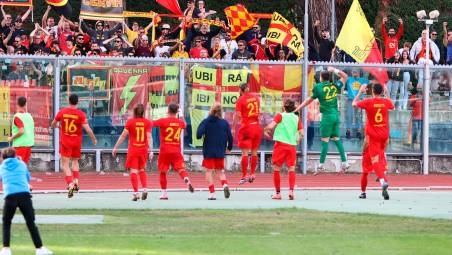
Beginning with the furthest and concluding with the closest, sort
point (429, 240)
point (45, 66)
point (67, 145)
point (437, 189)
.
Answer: point (45, 66) → point (437, 189) → point (67, 145) → point (429, 240)

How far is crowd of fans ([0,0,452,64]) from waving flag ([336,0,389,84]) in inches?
37.2

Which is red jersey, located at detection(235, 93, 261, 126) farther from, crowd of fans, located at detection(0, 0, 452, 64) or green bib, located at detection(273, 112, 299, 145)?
Answer: crowd of fans, located at detection(0, 0, 452, 64)

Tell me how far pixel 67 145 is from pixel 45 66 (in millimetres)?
6584

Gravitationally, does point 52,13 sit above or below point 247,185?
above

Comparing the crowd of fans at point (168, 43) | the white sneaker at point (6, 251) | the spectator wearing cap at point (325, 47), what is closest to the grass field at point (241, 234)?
the white sneaker at point (6, 251)

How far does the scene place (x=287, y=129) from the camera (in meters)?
23.2

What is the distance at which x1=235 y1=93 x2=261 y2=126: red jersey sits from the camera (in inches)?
1044

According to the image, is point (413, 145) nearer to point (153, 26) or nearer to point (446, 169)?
point (446, 169)

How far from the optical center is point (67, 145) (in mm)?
23797

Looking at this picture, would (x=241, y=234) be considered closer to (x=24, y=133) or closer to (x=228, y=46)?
(x=24, y=133)

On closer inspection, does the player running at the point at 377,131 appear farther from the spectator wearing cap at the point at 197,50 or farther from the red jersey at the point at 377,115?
the spectator wearing cap at the point at 197,50

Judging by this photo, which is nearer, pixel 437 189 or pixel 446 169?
pixel 437 189

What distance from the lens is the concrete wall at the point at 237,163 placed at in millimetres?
30188

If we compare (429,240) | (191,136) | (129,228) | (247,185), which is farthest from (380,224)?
(191,136)
